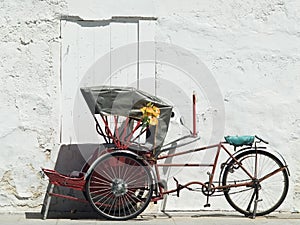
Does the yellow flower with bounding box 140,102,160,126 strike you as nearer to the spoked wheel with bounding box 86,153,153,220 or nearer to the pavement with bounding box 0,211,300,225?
A: the spoked wheel with bounding box 86,153,153,220

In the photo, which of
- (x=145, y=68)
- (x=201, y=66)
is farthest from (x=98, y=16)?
(x=201, y=66)

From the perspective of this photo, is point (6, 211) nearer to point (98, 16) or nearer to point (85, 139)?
point (85, 139)

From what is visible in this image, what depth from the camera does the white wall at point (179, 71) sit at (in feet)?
27.1

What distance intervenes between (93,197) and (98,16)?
2454 millimetres

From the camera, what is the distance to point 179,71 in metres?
8.45

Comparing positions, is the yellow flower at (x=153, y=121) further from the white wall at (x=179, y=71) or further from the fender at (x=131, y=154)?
the white wall at (x=179, y=71)

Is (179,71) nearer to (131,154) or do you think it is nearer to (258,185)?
(131,154)

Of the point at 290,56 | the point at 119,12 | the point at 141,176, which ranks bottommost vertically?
the point at 141,176

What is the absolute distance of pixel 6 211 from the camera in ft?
27.3

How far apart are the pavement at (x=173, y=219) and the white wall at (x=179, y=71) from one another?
0.55 ft

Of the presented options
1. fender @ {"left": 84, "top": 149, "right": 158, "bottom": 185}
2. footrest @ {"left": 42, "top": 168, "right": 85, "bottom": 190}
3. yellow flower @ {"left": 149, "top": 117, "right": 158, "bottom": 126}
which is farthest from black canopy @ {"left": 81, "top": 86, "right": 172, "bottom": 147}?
footrest @ {"left": 42, "top": 168, "right": 85, "bottom": 190}

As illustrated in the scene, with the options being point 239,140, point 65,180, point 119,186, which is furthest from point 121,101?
point 239,140

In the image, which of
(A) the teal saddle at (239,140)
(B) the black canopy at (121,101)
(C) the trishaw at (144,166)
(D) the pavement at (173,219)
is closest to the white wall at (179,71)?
(D) the pavement at (173,219)

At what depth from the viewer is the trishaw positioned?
25.3 ft
